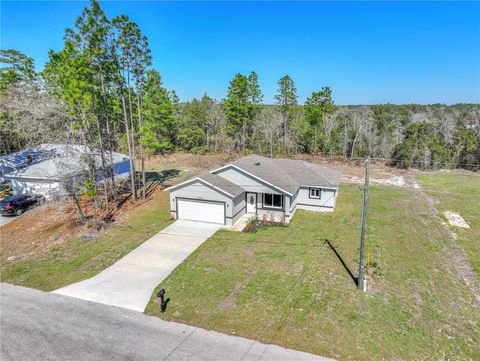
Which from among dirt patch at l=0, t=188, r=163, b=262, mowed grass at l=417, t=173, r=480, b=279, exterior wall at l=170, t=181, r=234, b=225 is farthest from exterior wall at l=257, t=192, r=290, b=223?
mowed grass at l=417, t=173, r=480, b=279

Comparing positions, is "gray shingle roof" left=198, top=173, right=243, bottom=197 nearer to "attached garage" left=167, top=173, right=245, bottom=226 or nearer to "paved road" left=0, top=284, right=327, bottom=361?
"attached garage" left=167, top=173, right=245, bottom=226

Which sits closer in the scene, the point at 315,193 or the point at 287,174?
the point at 315,193

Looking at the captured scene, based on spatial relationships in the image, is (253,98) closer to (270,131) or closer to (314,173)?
(270,131)

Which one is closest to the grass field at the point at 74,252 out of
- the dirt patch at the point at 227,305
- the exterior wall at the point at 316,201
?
the dirt patch at the point at 227,305

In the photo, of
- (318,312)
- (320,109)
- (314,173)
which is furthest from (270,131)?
(318,312)

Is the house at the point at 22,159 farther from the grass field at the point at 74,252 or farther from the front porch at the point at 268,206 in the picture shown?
the front porch at the point at 268,206

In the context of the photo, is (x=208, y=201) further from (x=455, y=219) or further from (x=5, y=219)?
(x=455, y=219)

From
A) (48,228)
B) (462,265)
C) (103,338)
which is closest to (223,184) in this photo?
(103,338)
